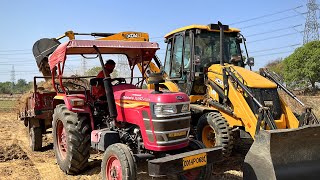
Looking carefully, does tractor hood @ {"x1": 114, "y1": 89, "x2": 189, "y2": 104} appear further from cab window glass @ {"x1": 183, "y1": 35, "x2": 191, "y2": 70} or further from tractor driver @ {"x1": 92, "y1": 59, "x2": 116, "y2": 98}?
cab window glass @ {"x1": 183, "y1": 35, "x2": 191, "y2": 70}

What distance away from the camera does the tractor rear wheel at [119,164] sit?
14.3ft

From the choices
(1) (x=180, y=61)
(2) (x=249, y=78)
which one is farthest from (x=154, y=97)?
(1) (x=180, y=61)

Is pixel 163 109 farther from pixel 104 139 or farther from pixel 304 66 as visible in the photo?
pixel 304 66

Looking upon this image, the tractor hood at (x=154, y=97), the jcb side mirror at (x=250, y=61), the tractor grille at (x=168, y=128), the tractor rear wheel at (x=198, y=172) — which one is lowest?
Result: the tractor rear wheel at (x=198, y=172)

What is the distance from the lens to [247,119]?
6.30 meters

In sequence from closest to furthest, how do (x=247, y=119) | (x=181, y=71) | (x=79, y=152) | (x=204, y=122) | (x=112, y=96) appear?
(x=112, y=96), (x=79, y=152), (x=247, y=119), (x=204, y=122), (x=181, y=71)

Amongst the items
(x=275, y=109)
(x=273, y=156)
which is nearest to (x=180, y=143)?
(x=273, y=156)

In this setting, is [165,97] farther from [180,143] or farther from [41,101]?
[41,101]

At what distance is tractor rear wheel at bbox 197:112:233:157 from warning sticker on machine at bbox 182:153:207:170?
1555 mm

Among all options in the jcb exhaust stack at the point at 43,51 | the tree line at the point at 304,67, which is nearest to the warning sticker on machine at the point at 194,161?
the jcb exhaust stack at the point at 43,51

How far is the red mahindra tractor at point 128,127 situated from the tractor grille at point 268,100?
69.6 inches

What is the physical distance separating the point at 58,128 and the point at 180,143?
283 cm

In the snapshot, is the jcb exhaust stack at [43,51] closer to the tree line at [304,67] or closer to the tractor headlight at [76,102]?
the tractor headlight at [76,102]

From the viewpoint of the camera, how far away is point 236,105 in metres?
6.57
